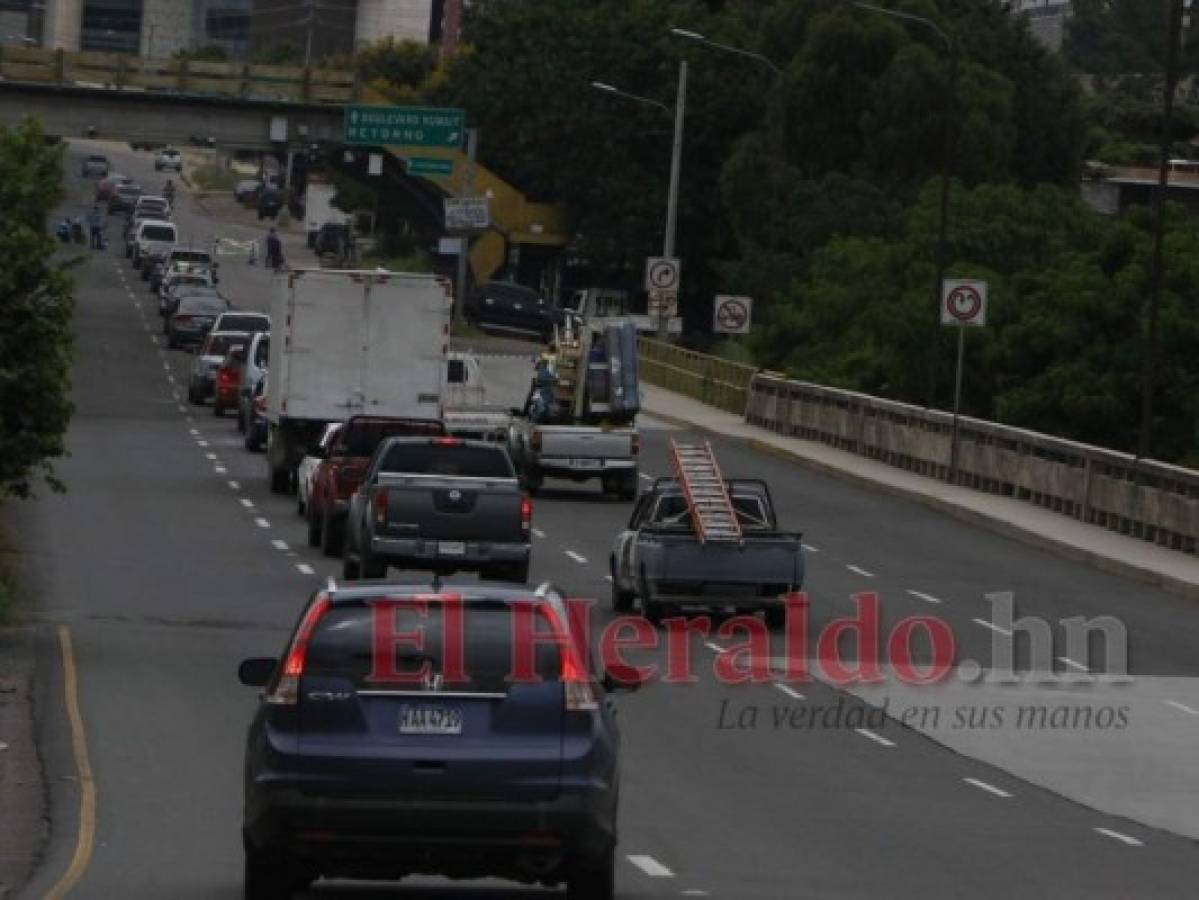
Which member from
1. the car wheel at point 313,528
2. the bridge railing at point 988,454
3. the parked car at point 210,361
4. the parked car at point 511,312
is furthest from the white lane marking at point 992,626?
the parked car at point 511,312

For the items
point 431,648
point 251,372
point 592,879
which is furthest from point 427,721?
point 251,372

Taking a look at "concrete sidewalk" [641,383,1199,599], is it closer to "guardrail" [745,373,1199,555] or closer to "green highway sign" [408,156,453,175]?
"guardrail" [745,373,1199,555]

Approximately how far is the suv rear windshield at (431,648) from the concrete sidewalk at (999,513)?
25229 millimetres

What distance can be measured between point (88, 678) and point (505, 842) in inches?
508

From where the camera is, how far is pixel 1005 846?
62.0ft

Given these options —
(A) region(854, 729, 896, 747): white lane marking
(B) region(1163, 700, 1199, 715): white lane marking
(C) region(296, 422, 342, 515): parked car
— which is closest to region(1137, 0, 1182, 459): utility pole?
(C) region(296, 422, 342, 515): parked car

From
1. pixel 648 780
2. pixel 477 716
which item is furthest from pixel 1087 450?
pixel 477 716

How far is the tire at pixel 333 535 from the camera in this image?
3812 cm

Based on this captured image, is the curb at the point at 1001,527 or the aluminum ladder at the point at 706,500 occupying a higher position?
the aluminum ladder at the point at 706,500

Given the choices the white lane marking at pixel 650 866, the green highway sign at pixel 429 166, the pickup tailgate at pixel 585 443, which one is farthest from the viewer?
the green highway sign at pixel 429 166

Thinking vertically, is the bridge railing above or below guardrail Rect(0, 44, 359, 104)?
below

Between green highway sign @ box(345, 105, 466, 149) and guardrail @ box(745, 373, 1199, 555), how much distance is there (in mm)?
27609

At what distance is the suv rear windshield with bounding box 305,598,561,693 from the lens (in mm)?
13883

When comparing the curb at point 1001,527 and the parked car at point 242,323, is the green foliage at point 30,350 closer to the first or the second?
the curb at point 1001,527
